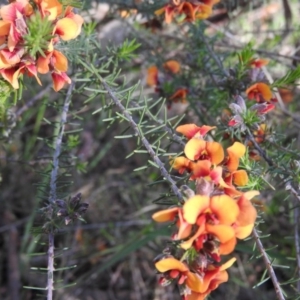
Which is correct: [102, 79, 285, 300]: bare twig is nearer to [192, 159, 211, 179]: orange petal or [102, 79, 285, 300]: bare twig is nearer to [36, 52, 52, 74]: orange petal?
[192, 159, 211, 179]: orange petal

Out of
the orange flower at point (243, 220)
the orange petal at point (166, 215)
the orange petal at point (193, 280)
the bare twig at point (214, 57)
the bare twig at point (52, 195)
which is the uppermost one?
the orange petal at point (166, 215)

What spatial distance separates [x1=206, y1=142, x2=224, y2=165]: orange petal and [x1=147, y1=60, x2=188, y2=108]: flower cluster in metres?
0.73

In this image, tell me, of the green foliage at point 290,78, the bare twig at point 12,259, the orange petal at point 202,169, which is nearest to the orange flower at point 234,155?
the orange petal at point 202,169

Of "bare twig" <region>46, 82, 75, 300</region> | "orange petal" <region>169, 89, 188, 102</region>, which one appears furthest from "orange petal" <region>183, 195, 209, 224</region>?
"orange petal" <region>169, 89, 188, 102</region>

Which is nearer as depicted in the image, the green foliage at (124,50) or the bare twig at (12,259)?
the green foliage at (124,50)

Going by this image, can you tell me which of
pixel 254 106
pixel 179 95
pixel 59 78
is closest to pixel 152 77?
pixel 179 95

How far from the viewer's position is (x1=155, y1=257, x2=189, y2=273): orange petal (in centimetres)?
104

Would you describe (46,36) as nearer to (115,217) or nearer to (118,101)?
(118,101)

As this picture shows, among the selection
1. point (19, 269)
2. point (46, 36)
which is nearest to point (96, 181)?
point (19, 269)

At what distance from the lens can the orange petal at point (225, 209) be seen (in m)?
0.99

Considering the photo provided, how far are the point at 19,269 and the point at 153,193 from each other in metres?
0.77

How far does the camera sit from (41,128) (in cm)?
309

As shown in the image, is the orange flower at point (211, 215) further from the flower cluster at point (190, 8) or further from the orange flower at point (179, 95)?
the orange flower at point (179, 95)

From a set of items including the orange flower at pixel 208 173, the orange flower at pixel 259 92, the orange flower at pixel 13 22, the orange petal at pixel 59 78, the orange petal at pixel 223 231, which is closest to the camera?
the orange petal at pixel 223 231
